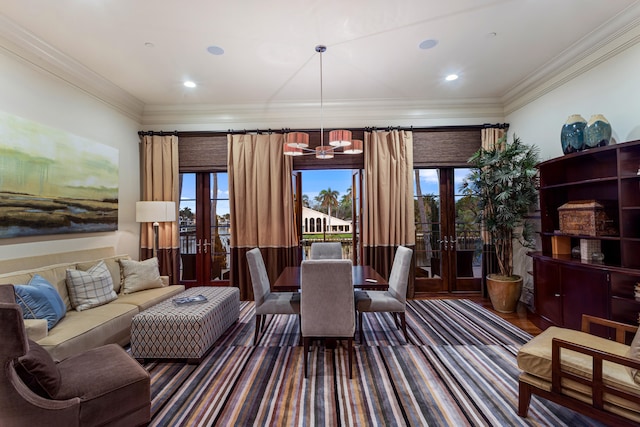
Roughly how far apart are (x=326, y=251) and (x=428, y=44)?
2.78 m

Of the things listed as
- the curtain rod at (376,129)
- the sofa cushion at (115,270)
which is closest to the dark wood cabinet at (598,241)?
the curtain rod at (376,129)

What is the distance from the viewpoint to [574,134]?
9.66ft

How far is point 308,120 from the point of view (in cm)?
469

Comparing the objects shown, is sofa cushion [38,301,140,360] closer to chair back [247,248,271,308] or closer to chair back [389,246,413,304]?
chair back [247,248,271,308]

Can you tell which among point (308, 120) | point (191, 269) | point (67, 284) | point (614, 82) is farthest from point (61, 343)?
point (614, 82)

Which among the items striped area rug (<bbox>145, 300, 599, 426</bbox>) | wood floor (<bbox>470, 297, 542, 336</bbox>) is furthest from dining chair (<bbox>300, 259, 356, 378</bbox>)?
wood floor (<bbox>470, 297, 542, 336</bbox>)

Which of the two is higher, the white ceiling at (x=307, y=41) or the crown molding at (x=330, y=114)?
the white ceiling at (x=307, y=41)

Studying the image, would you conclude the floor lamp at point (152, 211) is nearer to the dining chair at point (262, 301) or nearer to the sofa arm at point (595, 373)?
the dining chair at point (262, 301)

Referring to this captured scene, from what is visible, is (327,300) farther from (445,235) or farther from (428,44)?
(445,235)

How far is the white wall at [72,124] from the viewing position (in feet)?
9.07

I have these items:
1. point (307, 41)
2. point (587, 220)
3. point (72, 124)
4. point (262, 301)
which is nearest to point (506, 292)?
point (587, 220)

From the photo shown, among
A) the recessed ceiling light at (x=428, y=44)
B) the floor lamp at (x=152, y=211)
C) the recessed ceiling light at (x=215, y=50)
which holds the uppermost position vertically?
the recessed ceiling light at (x=215, y=50)

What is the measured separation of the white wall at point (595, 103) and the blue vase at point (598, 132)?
0.17m

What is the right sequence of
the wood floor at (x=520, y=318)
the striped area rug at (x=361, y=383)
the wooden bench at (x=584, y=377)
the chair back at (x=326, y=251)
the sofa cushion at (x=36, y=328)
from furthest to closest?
the chair back at (x=326, y=251)
the wood floor at (x=520, y=318)
the sofa cushion at (x=36, y=328)
the striped area rug at (x=361, y=383)
the wooden bench at (x=584, y=377)
